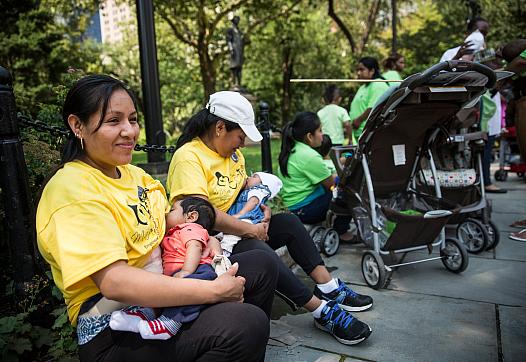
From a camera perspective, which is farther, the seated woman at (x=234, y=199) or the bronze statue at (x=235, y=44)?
the bronze statue at (x=235, y=44)

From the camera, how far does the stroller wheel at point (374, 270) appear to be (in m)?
3.13

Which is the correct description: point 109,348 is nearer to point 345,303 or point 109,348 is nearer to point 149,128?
point 345,303

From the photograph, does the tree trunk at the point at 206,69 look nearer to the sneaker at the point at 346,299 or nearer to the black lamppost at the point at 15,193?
the sneaker at the point at 346,299

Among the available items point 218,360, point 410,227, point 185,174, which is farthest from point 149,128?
point 218,360

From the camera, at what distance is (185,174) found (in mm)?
2383

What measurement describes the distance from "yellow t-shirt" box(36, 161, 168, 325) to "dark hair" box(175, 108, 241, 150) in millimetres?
887

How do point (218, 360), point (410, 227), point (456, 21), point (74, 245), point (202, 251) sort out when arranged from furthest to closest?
point (456, 21) < point (410, 227) < point (202, 251) < point (218, 360) < point (74, 245)

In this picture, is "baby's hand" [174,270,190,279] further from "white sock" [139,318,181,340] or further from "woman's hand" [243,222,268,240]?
"woman's hand" [243,222,268,240]

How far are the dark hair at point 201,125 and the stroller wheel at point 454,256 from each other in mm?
2052

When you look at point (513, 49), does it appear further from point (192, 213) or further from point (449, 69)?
point (192, 213)

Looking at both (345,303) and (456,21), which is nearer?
(345,303)

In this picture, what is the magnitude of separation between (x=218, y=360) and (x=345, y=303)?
1449 millimetres

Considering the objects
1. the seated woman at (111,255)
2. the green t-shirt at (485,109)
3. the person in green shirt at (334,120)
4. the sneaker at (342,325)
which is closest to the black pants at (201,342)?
the seated woman at (111,255)

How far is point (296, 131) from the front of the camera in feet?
12.6
